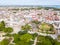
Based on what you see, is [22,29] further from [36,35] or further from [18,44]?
[18,44]

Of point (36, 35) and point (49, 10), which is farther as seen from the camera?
point (49, 10)

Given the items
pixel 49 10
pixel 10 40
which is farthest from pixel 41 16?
pixel 10 40

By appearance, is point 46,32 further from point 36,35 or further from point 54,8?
point 54,8

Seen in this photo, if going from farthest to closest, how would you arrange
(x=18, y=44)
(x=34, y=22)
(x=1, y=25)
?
1. (x=34, y=22)
2. (x=1, y=25)
3. (x=18, y=44)

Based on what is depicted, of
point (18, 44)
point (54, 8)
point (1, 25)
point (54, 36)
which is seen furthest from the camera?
point (54, 8)

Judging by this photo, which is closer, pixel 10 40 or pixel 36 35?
pixel 10 40

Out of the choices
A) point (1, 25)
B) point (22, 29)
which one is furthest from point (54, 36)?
point (1, 25)

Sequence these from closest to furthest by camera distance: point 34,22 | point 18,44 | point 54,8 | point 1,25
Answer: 1. point 18,44
2. point 1,25
3. point 34,22
4. point 54,8

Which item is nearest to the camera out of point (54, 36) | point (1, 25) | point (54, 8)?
point (54, 36)
